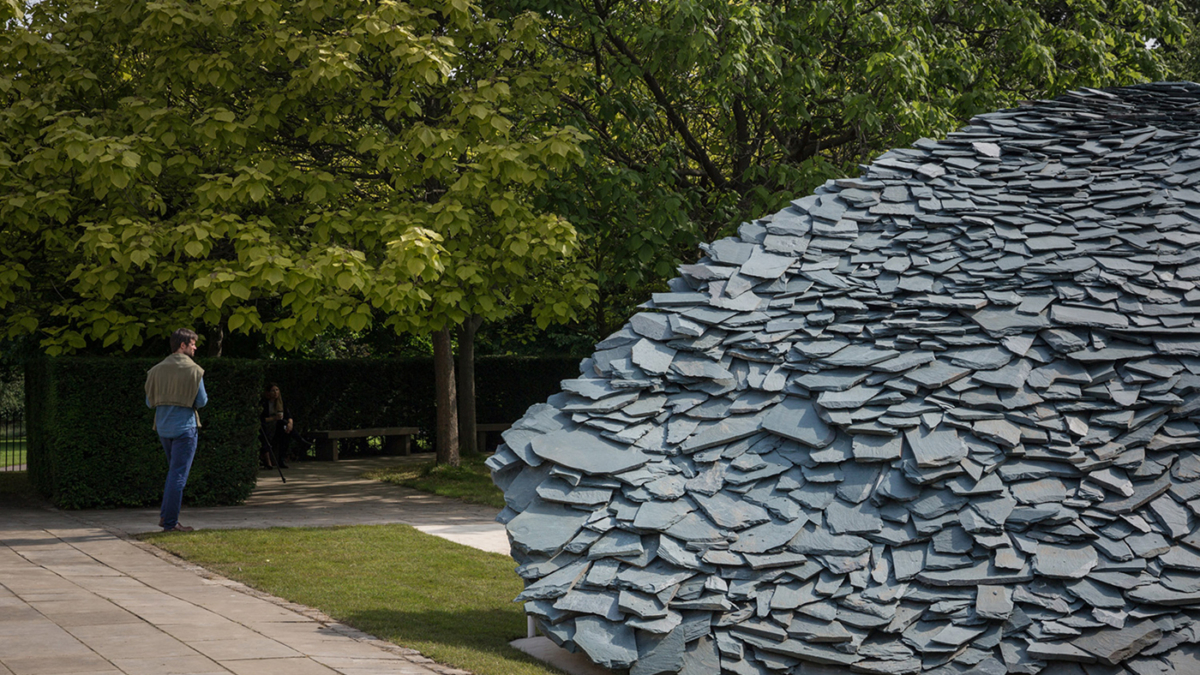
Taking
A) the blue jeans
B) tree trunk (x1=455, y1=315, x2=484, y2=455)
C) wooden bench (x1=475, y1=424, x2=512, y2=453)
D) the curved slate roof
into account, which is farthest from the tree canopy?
wooden bench (x1=475, y1=424, x2=512, y2=453)

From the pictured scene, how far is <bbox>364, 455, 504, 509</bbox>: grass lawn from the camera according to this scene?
12.2 meters

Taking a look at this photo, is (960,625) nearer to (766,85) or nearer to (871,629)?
(871,629)

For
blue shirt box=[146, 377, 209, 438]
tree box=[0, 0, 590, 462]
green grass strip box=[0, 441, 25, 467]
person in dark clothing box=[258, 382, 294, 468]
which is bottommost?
green grass strip box=[0, 441, 25, 467]

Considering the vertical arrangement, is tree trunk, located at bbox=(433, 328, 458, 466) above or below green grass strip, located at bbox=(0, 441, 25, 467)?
above

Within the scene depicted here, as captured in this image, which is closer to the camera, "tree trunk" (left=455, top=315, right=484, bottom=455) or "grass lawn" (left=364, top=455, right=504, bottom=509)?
"grass lawn" (left=364, top=455, right=504, bottom=509)

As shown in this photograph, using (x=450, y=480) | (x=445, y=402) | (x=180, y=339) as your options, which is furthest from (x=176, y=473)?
(x=445, y=402)

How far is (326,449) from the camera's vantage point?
17.7 m

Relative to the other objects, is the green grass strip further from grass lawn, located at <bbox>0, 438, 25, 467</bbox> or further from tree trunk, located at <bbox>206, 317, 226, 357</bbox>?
tree trunk, located at <bbox>206, 317, 226, 357</bbox>

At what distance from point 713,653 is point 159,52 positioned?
28.7ft

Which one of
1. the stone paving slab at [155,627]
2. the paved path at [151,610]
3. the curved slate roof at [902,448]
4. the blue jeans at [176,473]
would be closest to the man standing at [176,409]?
the blue jeans at [176,473]

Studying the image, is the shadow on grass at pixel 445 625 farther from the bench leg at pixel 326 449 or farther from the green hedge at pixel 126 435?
the bench leg at pixel 326 449

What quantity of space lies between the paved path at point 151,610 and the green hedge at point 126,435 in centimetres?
25

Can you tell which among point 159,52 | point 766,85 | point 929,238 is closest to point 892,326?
point 929,238

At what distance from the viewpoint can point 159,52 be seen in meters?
10.7
